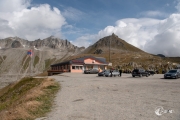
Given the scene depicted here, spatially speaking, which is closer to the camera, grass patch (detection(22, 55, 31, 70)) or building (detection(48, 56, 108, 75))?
building (detection(48, 56, 108, 75))

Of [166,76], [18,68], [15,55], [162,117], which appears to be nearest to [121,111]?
[162,117]

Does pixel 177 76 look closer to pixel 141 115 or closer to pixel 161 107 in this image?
pixel 161 107

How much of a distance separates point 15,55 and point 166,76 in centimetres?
18846

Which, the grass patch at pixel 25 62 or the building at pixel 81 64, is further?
the grass patch at pixel 25 62

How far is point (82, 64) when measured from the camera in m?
63.3

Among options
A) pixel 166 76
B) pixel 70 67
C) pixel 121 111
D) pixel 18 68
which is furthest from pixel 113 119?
pixel 18 68

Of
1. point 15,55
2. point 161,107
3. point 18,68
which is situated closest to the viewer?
point 161,107

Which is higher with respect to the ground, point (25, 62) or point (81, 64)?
point (25, 62)

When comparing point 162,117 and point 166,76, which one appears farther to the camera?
point 166,76

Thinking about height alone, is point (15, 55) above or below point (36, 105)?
above

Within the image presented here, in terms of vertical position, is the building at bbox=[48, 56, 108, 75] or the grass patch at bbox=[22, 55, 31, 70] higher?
the grass patch at bbox=[22, 55, 31, 70]

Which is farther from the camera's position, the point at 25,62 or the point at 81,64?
the point at 25,62

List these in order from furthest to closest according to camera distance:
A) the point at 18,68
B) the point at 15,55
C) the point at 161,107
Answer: the point at 15,55 < the point at 18,68 < the point at 161,107

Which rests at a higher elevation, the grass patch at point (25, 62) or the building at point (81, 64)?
the grass patch at point (25, 62)
